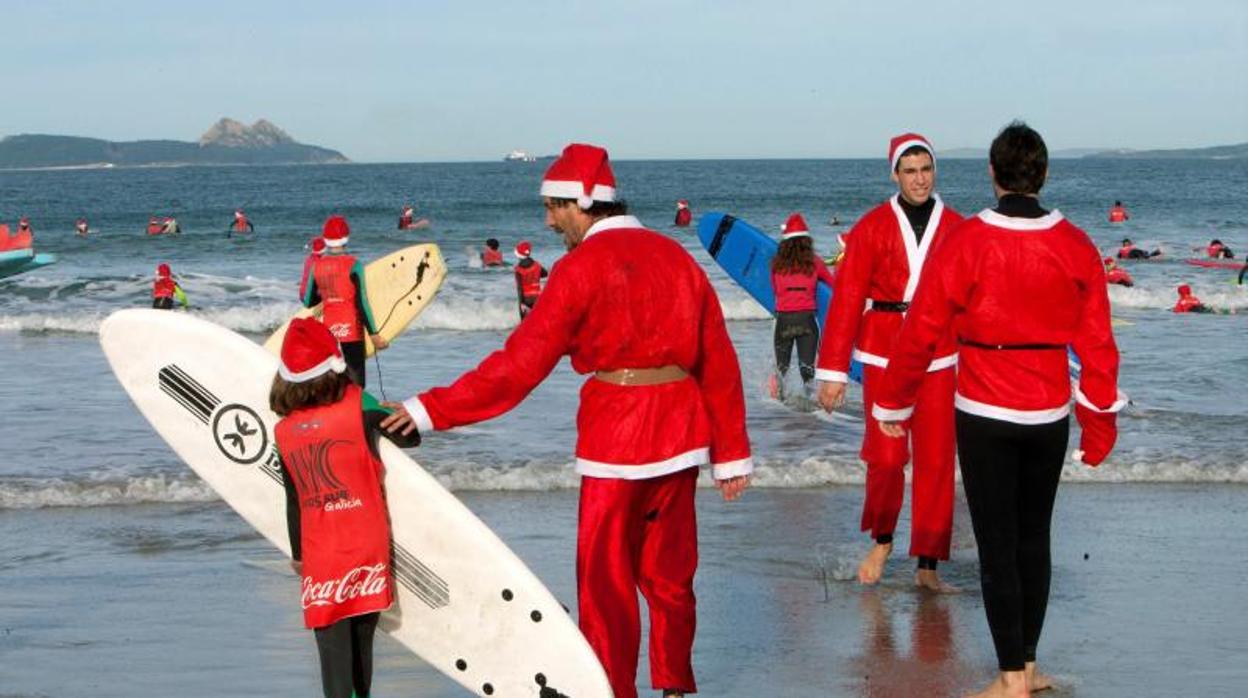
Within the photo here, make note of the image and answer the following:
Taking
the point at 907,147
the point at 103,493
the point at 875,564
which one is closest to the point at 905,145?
the point at 907,147

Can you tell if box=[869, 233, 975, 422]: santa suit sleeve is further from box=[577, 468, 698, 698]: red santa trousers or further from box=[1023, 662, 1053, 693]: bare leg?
box=[1023, 662, 1053, 693]: bare leg

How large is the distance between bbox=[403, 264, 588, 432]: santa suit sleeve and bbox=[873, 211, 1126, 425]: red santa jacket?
43.2 inches

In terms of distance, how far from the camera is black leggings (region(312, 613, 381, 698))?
460 cm

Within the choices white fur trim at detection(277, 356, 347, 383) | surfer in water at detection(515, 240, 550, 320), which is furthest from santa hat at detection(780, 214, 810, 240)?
white fur trim at detection(277, 356, 347, 383)

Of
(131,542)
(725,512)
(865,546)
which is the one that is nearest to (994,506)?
(865,546)

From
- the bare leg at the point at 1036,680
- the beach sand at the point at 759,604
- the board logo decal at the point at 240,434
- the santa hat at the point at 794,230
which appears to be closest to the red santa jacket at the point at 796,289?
the santa hat at the point at 794,230

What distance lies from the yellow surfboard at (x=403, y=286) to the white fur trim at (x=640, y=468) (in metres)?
8.96

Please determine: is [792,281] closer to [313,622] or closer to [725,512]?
[725,512]

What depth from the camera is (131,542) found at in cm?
800

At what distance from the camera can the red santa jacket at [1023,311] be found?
4770 mm

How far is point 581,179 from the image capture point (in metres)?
4.64

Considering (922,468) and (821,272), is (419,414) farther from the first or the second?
(821,272)

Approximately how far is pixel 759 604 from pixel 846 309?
1.21 meters

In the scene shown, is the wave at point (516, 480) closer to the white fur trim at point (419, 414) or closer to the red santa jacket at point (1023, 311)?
the red santa jacket at point (1023, 311)
